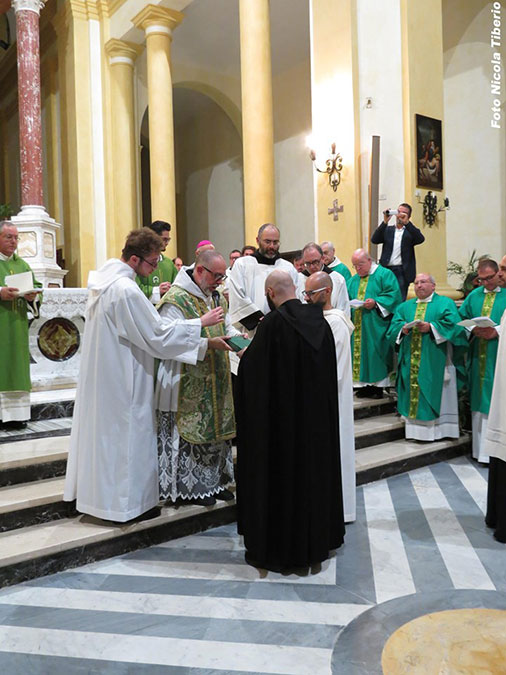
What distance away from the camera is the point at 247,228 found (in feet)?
26.9

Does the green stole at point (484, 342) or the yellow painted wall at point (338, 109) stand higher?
the yellow painted wall at point (338, 109)

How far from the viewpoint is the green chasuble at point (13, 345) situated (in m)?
4.69

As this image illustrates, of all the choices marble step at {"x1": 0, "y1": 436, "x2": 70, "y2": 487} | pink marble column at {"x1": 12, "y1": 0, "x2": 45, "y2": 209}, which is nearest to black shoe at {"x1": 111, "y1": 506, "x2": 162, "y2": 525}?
marble step at {"x1": 0, "y1": 436, "x2": 70, "y2": 487}

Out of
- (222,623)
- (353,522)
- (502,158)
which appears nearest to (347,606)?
(222,623)

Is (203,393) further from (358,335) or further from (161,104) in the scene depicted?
(161,104)

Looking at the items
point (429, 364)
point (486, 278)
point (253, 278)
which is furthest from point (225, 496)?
point (486, 278)

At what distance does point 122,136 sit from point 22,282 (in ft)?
25.1

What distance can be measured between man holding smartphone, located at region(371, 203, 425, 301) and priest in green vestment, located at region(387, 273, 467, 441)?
1.11m

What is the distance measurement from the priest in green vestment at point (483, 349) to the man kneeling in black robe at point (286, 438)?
104 inches

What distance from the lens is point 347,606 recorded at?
2.93 m

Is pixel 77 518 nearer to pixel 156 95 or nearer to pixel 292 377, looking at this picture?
pixel 292 377

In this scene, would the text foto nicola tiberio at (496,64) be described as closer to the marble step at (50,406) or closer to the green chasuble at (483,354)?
the green chasuble at (483,354)

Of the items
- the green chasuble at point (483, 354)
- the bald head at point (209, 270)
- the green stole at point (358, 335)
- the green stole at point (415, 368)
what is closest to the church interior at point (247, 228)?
the green stole at point (415, 368)

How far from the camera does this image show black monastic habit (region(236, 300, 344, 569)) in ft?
10.3
